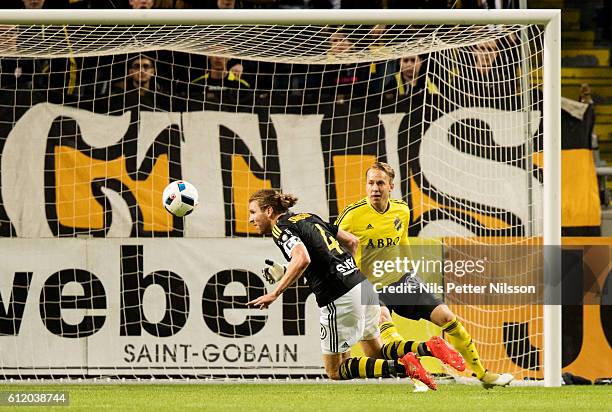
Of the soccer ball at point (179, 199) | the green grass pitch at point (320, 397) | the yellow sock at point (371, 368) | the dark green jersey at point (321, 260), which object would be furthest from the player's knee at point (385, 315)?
the soccer ball at point (179, 199)

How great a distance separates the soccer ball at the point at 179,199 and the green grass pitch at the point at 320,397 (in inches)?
55.1

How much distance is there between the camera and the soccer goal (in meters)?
10.4

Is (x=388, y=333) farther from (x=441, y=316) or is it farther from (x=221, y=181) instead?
(x=221, y=181)

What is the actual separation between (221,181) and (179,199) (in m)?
1.78

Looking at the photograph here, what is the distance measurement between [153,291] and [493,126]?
338cm

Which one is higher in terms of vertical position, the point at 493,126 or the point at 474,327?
the point at 493,126

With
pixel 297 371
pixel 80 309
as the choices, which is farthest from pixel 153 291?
pixel 297 371

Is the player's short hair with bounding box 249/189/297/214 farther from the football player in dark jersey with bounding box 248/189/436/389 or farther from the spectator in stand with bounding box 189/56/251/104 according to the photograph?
the spectator in stand with bounding box 189/56/251/104

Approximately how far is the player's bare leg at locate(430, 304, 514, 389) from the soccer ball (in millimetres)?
2042

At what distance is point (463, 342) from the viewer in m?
9.02

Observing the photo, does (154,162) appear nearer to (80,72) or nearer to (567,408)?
(80,72)

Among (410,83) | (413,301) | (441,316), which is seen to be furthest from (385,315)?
(410,83)

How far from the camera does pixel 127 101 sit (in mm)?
10609

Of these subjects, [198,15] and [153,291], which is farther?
[153,291]
